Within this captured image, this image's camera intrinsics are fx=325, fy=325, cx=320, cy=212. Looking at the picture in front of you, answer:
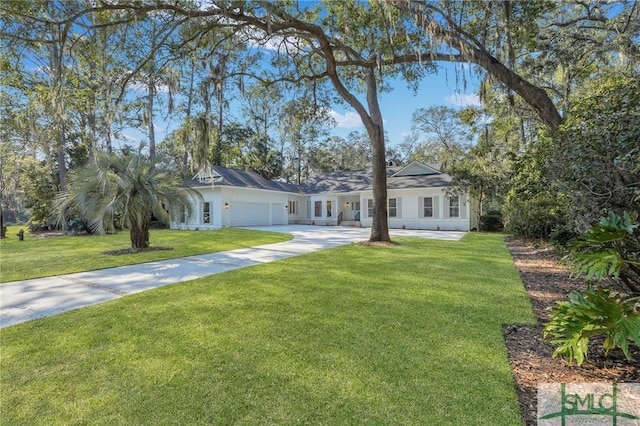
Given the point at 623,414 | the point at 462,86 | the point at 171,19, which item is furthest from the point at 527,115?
the point at 623,414

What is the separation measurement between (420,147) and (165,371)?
115 feet

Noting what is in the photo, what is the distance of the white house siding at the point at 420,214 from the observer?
752 inches

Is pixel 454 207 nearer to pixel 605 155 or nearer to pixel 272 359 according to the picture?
pixel 605 155

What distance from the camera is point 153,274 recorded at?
6.54 meters

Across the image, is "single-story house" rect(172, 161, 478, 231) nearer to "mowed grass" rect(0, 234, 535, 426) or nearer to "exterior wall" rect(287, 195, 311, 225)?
"exterior wall" rect(287, 195, 311, 225)

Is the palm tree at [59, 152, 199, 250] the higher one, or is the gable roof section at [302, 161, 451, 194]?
the gable roof section at [302, 161, 451, 194]

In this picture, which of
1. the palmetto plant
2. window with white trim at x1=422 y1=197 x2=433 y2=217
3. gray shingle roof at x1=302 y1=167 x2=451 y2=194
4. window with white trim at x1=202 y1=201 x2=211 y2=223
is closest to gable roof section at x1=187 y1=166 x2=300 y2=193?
window with white trim at x1=202 y1=201 x2=211 y2=223

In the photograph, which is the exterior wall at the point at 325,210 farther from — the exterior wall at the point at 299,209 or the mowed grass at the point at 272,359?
the mowed grass at the point at 272,359

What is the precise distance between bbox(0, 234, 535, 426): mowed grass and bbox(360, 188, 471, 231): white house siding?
48.8ft

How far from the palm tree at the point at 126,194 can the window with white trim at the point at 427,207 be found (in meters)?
14.8

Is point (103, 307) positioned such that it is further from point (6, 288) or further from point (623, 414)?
point (623, 414)

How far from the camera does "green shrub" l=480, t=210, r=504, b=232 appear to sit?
18188 millimetres

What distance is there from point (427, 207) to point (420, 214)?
23.8 inches

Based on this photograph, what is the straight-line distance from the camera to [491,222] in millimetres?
18297
